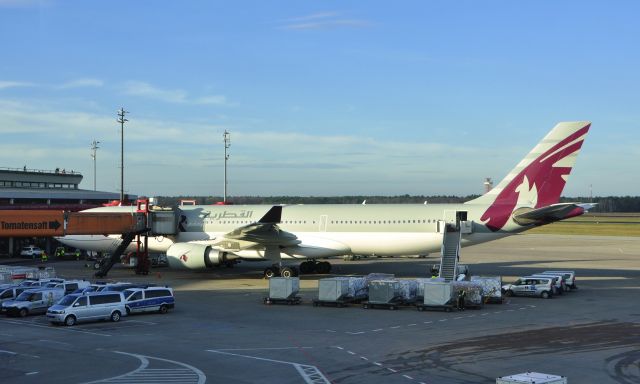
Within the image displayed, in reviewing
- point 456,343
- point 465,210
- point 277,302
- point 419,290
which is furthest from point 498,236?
point 456,343

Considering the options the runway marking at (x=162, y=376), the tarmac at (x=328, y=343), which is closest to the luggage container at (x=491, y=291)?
the tarmac at (x=328, y=343)

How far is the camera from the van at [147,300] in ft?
112

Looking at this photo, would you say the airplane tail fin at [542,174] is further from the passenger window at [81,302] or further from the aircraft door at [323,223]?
the passenger window at [81,302]

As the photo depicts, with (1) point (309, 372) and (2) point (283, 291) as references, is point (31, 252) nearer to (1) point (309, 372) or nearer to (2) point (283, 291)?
(2) point (283, 291)

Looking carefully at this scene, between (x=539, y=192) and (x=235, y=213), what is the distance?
73.2 ft

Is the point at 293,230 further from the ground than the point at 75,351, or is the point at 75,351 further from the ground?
the point at 293,230

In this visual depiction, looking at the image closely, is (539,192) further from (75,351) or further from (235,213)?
(75,351)

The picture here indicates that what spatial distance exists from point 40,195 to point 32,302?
5044 centimetres

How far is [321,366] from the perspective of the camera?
22297 mm

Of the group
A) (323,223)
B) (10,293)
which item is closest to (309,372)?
(10,293)

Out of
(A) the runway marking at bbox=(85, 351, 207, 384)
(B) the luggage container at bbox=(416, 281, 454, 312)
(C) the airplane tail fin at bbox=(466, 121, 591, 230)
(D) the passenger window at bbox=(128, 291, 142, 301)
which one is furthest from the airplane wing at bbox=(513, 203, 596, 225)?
(A) the runway marking at bbox=(85, 351, 207, 384)

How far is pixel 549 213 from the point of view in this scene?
4412 centimetres

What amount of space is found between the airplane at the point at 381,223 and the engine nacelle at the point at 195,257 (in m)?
0.07

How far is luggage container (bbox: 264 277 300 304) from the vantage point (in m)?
37.4
